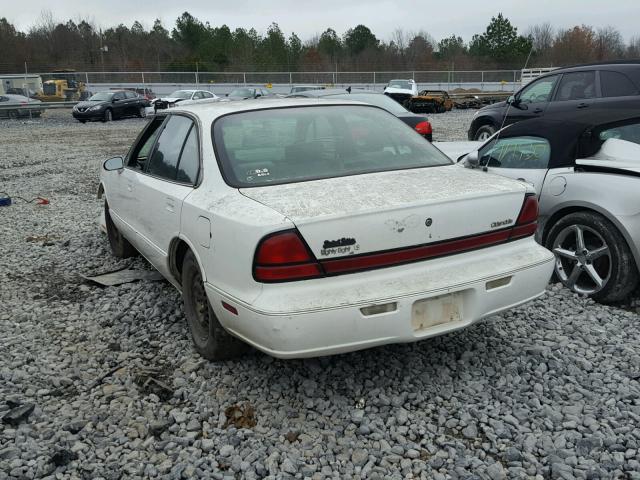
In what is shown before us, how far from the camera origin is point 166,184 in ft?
12.5

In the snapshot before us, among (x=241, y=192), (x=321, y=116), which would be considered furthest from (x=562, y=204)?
(x=241, y=192)

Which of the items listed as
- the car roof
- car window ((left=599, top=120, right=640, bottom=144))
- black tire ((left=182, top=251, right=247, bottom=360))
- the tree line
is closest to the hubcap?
black tire ((left=182, top=251, right=247, bottom=360))

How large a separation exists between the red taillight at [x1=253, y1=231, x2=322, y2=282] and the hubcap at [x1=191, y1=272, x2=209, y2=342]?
893 millimetres

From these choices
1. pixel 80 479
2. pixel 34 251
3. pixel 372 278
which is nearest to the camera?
pixel 80 479

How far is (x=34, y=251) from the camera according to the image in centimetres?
625

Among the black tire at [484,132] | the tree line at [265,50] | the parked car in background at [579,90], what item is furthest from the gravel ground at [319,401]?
the tree line at [265,50]

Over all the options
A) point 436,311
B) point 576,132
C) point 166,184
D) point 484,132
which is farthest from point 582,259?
point 484,132

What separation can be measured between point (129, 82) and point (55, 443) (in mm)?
41164

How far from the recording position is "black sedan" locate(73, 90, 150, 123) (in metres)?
25.5

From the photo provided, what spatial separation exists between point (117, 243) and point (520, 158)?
3.88 meters

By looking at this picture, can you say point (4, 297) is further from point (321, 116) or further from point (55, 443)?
point (321, 116)

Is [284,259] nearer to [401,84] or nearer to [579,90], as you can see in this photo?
[579,90]

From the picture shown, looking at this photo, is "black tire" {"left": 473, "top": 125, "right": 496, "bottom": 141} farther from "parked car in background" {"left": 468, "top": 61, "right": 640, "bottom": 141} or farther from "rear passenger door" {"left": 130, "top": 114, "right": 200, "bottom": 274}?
"rear passenger door" {"left": 130, "top": 114, "right": 200, "bottom": 274}

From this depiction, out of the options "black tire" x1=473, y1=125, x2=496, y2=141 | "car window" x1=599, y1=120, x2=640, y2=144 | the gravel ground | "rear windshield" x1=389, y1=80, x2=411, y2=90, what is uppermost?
"rear windshield" x1=389, y1=80, x2=411, y2=90
